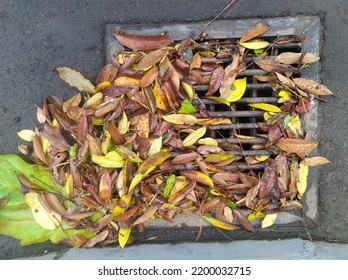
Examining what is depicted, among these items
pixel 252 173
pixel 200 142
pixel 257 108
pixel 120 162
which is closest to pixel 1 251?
pixel 120 162

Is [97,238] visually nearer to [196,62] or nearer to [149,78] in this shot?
[149,78]

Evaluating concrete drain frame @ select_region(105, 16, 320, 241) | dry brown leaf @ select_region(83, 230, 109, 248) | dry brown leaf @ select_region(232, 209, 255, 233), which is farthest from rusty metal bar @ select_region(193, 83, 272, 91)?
dry brown leaf @ select_region(83, 230, 109, 248)

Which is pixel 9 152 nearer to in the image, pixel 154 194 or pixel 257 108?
pixel 154 194

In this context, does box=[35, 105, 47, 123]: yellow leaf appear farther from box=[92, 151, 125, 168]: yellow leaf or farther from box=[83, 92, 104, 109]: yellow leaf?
box=[92, 151, 125, 168]: yellow leaf

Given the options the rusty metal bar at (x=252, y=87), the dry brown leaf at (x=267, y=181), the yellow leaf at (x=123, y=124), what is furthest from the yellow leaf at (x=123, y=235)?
the rusty metal bar at (x=252, y=87)

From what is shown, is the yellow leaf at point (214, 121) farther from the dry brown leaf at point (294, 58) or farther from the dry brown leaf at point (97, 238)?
the dry brown leaf at point (97, 238)

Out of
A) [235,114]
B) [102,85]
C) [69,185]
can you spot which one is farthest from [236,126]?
[69,185]

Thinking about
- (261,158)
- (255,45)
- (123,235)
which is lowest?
(123,235)
